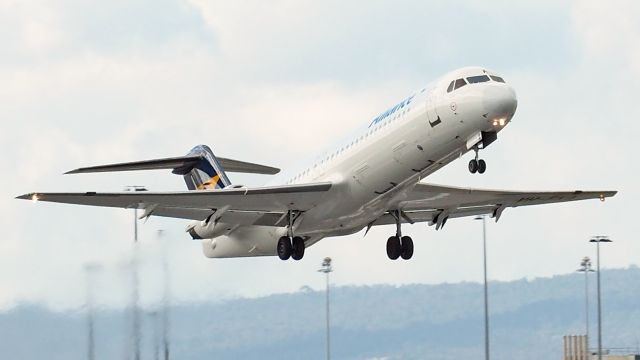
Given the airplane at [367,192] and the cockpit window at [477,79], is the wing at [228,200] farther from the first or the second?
the cockpit window at [477,79]

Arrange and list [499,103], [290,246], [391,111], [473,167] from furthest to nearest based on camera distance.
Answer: [290,246]
[391,111]
[473,167]
[499,103]

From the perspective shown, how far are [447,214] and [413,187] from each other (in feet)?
17.7

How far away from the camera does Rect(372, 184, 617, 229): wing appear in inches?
2137

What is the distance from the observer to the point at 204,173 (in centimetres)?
6181

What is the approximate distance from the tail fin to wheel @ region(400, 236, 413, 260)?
30.3 feet

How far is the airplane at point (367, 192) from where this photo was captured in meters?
47.3

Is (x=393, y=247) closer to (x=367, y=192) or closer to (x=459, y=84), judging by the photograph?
(x=367, y=192)

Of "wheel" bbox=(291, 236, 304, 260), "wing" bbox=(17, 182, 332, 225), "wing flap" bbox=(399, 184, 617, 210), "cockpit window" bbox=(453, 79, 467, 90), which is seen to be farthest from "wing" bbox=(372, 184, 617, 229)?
"cockpit window" bbox=(453, 79, 467, 90)

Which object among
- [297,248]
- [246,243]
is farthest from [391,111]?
[246,243]

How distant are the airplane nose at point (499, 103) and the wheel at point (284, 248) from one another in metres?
10.8

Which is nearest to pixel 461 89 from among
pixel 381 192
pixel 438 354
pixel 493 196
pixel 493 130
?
pixel 493 130

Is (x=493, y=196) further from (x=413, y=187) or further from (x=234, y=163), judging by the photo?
(x=234, y=163)

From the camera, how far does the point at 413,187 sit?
52094 mm

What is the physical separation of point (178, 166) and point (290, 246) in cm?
1020
